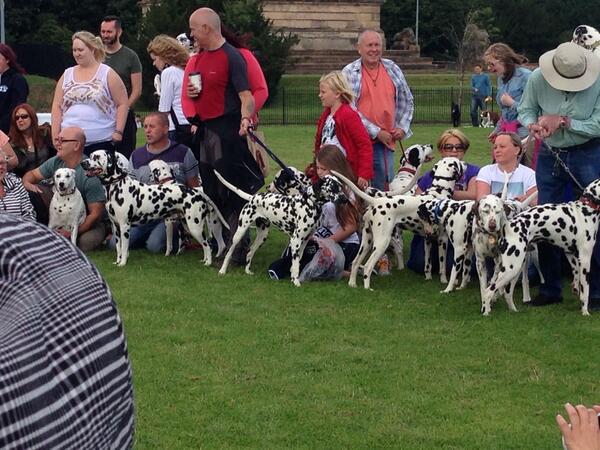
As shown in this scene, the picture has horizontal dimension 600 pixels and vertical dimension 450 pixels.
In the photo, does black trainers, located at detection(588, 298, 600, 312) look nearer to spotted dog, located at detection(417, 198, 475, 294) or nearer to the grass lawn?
the grass lawn

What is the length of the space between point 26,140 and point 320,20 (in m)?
39.7

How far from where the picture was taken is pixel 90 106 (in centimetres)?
1165

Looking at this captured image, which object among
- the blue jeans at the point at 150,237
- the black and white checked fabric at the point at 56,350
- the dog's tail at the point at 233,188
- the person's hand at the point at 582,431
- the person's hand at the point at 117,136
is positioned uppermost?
the black and white checked fabric at the point at 56,350

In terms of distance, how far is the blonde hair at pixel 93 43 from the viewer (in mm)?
11567

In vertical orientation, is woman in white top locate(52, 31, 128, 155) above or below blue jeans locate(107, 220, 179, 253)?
above

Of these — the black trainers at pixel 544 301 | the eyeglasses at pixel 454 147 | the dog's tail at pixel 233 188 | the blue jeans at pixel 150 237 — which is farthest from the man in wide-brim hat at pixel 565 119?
the blue jeans at pixel 150 237

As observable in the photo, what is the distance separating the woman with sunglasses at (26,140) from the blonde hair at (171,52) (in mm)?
1552

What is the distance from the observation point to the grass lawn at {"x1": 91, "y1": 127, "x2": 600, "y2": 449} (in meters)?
5.89

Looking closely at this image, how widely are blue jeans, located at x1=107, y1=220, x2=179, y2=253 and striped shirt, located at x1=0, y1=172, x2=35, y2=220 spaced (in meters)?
1.48

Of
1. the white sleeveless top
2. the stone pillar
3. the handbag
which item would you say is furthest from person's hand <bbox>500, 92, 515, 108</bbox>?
the stone pillar

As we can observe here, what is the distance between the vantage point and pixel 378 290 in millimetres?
9859

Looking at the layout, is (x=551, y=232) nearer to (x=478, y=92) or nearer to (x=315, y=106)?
(x=478, y=92)

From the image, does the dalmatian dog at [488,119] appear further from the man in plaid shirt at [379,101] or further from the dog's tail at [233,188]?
the dog's tail at [233,188]

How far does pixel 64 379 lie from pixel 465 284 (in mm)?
8663
